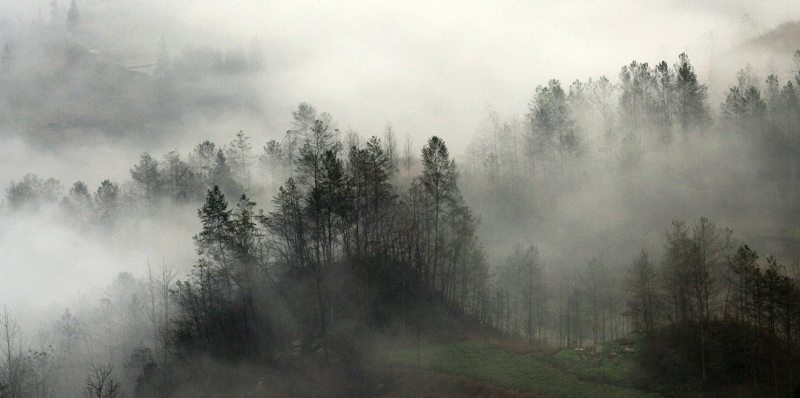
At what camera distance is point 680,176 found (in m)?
89.5

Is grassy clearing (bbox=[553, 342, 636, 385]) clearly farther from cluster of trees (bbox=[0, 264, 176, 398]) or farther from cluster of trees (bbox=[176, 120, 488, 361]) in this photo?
cluster of trees (bbox=[0, 264, 176, 398])

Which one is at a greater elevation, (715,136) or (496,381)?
(715,136)

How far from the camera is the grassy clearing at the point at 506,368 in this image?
3766 cm

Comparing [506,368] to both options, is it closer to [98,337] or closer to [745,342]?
[745,342]

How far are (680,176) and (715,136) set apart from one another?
13.3m

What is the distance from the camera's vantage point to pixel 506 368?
43.7 metres

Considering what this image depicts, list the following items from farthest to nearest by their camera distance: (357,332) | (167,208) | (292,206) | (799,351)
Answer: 1. (167,208)
2. (292,206)
3. (357,332)
4. (799,351)

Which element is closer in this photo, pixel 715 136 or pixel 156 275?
pixel 156 275

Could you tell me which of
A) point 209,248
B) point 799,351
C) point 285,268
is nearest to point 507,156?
point 285,268

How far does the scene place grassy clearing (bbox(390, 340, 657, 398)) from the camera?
37.7 m

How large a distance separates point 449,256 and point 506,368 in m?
19.0

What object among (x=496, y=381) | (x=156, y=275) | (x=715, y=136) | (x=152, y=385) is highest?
(x=715, y=136)

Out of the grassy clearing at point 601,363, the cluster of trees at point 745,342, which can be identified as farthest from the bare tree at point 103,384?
the cluster of trees at point 745,342

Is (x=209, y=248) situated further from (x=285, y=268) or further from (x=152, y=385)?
(x=152, y=385)
